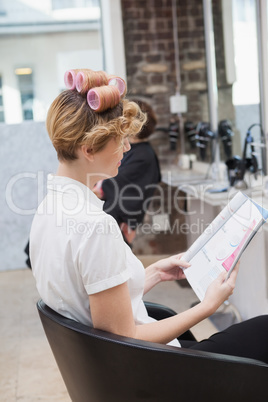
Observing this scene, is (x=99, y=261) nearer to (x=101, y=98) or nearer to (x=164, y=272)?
(x=101, y=98)

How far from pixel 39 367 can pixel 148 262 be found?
7.00ft

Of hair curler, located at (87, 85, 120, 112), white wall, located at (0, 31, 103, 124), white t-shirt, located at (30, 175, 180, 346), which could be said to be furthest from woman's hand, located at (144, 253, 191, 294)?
white wall, located at (0, 31, 103, 124)

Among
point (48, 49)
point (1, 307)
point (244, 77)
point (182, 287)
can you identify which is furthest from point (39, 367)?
point (48, 49)

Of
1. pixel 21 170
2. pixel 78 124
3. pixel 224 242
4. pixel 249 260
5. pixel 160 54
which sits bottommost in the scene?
pixel 249 260

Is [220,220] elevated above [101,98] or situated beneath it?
situated beneath

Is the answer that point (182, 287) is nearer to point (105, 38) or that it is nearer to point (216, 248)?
point (105, 38)

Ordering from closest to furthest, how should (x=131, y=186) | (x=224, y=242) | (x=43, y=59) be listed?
1. (x=224, y=242)
2. (x=131, y=186)
3. (x=43, y=59)

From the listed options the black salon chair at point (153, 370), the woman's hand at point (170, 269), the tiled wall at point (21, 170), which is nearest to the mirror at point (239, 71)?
the woman's hand at point (170, 269)

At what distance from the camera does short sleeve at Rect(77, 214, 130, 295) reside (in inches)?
48.8

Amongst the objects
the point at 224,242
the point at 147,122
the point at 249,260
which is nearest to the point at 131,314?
the point at 224,242

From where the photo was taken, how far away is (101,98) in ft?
4.28

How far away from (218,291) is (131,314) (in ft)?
0.81

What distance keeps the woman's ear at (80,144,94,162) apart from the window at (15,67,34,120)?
388cm

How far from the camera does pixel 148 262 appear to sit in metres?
4.99
